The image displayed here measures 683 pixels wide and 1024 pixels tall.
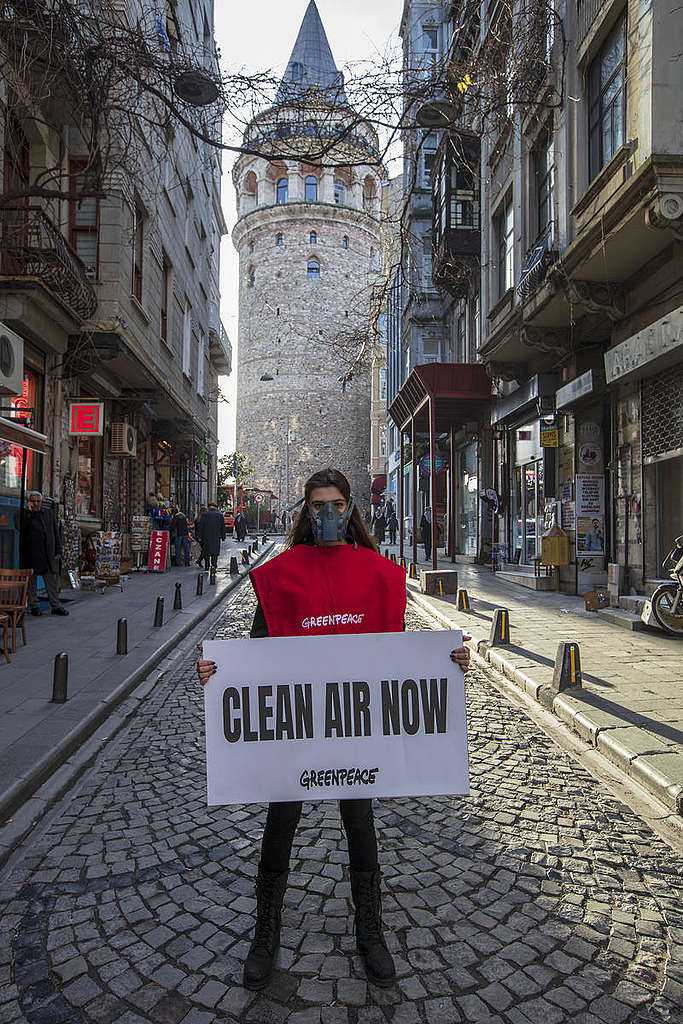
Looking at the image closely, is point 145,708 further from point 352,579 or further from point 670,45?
point 670,45

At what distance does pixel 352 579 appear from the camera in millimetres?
2637

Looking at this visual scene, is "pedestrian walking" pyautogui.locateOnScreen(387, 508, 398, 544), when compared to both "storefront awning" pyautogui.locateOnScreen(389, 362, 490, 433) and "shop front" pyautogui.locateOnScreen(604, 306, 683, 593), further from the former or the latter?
"shop front" pyautogui.locateOnScreen(604, 306, 683, 593)

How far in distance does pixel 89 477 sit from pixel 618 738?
46.6 ft

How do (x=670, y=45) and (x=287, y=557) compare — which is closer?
(x=287, y=557)

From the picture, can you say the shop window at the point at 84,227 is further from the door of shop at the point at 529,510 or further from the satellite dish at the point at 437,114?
the door of shop at the point at 529,510

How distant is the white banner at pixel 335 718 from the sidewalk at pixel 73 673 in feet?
6.63

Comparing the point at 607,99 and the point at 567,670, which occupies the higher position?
the point at 607,99

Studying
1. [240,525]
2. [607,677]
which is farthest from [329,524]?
[240,525]

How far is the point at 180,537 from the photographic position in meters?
21.1

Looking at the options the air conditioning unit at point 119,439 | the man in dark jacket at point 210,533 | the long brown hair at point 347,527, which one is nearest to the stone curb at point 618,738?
the long brown hair at point 347,527

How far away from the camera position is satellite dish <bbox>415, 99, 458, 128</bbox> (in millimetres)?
7418

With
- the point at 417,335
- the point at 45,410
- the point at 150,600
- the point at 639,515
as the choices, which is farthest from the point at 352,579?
the point at 417,335

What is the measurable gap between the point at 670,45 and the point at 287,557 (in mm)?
9395

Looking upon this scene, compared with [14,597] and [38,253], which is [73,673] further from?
[38,253]
